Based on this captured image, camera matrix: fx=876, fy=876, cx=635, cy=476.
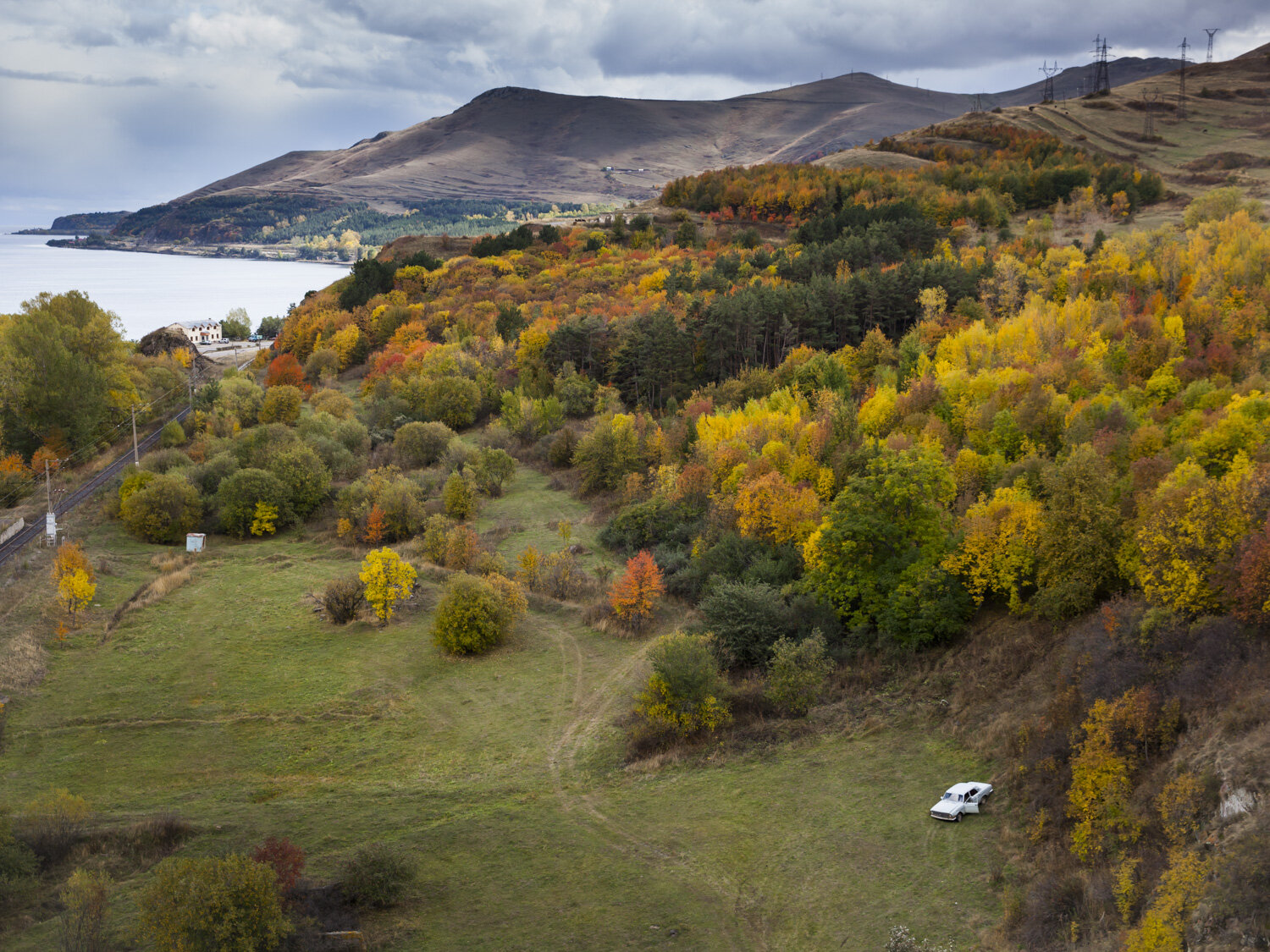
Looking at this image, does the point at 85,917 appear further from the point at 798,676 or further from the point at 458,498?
the point at 458,498

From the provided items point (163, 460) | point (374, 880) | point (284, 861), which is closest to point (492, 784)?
point (374, 880)

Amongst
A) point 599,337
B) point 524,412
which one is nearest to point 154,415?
point 524,412

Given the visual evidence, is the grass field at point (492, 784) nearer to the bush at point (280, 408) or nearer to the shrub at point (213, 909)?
the shrub at point (213, 909)

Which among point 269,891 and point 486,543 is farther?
point 486,543

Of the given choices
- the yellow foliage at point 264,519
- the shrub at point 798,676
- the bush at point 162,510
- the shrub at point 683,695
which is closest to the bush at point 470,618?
the shrub at point 683,695

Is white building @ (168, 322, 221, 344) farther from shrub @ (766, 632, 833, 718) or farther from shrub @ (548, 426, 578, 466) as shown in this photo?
shrub @ (766, 632, 833, 718)

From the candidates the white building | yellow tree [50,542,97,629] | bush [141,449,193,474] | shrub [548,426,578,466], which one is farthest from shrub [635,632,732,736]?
the white building

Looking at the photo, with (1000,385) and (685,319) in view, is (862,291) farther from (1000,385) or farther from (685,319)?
(1000,385)
